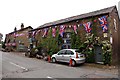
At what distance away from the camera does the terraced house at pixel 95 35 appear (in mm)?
16500

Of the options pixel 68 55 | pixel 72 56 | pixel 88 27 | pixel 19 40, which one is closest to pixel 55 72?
pixel 72 56

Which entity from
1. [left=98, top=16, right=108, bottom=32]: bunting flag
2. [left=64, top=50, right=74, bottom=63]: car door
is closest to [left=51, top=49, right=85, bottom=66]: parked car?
[left=64, top=50, right=74, bottom=63]: car door

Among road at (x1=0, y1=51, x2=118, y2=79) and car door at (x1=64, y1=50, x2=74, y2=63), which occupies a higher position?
car door at (x1=64, y1=50, x2=74, y2=63)

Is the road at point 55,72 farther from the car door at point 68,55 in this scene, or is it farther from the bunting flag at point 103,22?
the bunting flag at point 103,22

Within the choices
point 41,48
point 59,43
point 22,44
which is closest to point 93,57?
point 59,43

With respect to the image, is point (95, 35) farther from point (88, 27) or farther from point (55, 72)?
point (55, 72)

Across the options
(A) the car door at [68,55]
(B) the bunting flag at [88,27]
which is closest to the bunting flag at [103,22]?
(B) the bunting flag at [88,27]

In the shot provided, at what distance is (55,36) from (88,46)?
6422 millimetres

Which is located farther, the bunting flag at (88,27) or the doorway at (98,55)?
the bunting flag at (88,27)

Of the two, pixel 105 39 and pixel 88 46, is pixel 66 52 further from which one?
pixel 105 39

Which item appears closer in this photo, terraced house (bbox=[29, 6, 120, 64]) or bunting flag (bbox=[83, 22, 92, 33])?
terraced house (bbox=[29, 6, 120, 64])

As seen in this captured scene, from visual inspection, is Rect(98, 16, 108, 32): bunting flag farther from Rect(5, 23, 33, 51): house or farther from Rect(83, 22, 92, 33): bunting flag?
Rect(5, 23, 33, 51): house

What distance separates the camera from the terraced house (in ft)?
54.1

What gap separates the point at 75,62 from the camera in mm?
15773
